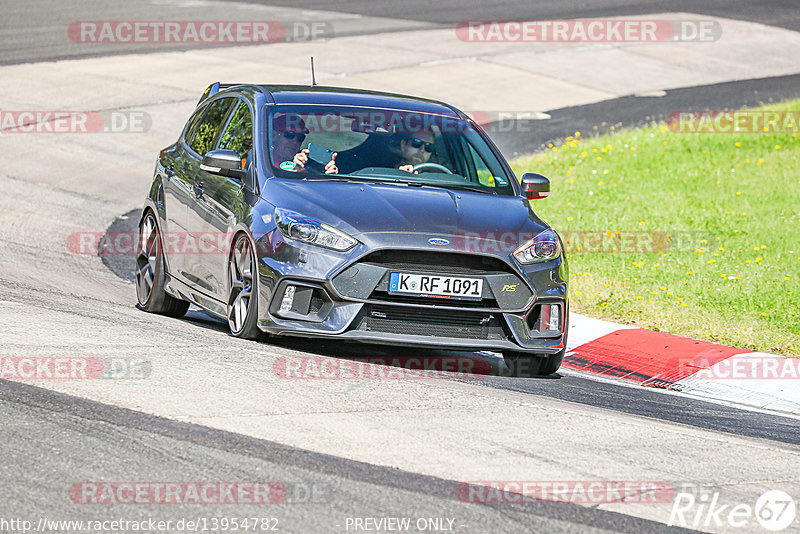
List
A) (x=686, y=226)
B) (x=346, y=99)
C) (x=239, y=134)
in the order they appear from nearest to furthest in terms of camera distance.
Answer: (x=239, y=134), (x=346, y=99), (x=686, y=226)

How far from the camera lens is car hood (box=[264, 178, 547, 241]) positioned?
741 centimetres

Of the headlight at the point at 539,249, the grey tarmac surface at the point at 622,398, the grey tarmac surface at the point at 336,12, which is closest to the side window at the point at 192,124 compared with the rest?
the grey tarmac surface at the point at 622,398

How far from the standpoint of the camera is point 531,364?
26.5 feet

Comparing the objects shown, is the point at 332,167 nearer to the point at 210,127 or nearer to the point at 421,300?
the point at 421,300

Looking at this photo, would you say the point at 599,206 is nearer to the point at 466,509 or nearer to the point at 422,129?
the point at 422,129

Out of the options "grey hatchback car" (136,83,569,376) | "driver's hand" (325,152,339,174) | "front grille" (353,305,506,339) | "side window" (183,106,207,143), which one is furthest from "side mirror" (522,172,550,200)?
"side window" (183,106,207,143)

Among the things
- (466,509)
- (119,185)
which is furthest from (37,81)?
(466,509)

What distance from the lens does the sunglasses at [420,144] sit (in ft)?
28.3

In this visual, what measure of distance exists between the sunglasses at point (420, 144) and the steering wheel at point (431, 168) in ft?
0.47

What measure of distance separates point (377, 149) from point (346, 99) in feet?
2.04

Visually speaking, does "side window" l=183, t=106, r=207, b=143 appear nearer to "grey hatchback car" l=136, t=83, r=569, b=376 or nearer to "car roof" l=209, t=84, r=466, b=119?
"grey hatchback car" l=136, t=83, r=569, b=376

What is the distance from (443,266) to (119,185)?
29.0 feet

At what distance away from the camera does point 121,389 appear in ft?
19.8

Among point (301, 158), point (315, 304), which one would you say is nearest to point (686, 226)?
point (301, 158)
